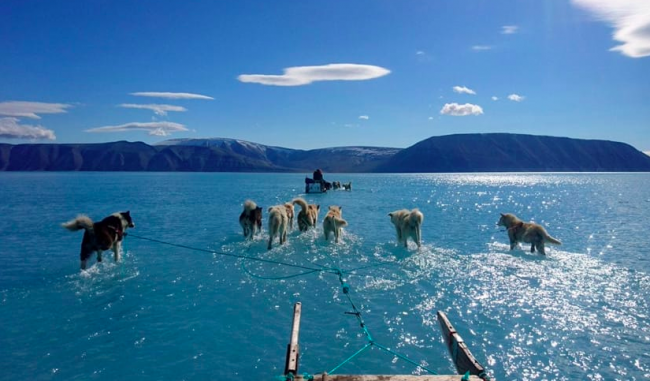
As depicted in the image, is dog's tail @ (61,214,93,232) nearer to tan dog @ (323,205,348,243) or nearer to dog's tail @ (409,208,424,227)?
tan dog @ (323,205,348,243)

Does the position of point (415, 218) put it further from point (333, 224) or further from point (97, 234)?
point (97, 234)

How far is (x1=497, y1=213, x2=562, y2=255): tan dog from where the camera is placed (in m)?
15.5

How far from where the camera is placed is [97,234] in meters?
13.4

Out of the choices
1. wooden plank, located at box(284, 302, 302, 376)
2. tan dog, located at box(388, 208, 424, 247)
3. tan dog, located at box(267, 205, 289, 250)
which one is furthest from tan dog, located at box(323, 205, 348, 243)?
wooden plank, located at box(284, 302, 302, 376)

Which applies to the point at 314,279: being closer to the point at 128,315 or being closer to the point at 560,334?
the point at 128,315

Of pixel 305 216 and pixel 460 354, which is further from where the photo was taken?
pixel 305 216

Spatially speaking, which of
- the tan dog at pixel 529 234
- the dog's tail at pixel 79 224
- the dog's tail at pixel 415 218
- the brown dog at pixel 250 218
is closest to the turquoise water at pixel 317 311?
the tan dog at pixel 529 234

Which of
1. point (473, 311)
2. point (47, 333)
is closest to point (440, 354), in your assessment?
point (473, 311)

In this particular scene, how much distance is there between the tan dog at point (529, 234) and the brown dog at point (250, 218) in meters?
11.8

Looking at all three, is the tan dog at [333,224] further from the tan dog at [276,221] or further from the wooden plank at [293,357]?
the wooden plank at [293,357]

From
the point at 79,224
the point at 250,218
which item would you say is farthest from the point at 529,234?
the point at 79,224

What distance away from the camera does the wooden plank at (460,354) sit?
16.3 ft

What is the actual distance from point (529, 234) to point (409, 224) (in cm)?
500

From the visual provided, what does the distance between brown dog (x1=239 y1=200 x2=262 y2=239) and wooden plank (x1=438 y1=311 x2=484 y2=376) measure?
13.1 meters
